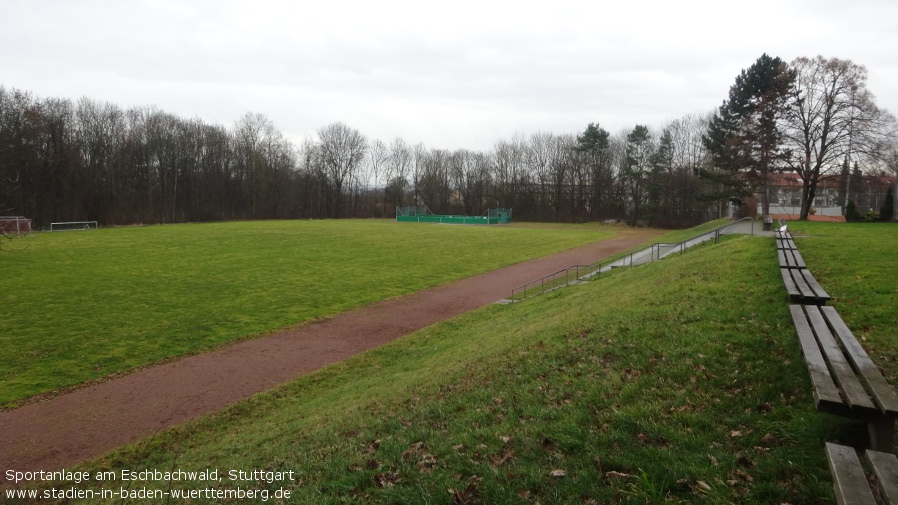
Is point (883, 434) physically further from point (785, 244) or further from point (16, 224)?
point (16, 224)

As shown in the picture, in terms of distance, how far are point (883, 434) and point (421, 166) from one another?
3926 inches

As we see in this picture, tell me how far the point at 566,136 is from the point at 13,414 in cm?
9164

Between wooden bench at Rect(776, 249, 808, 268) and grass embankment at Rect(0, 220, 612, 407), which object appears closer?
wooden bench at Rect(776, 249, 808, 268)

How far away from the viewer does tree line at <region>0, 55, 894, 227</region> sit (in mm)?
34625

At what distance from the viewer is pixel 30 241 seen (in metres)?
39.0

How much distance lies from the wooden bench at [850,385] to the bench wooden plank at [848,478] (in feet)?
1.95

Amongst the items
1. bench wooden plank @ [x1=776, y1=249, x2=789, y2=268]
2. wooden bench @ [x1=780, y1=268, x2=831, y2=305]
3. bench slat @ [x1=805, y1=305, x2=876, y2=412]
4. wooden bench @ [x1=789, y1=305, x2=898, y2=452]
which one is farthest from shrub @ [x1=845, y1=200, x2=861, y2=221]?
wooden bench @ [x1=789, y1=305, x2=898, y2=452]

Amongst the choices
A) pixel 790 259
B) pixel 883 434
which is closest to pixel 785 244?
pixel 790 259

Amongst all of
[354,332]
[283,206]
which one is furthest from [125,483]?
[283,206]

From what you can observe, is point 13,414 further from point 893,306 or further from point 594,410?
point 893,306

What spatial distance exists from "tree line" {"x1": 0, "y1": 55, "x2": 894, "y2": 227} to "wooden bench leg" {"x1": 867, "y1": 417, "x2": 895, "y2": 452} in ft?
117

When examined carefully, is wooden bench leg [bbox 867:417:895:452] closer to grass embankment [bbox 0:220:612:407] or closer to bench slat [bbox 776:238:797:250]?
bench slat [bbox 776:238:797:250]

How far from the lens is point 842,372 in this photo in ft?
15.4

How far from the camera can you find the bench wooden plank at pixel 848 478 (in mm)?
3018
